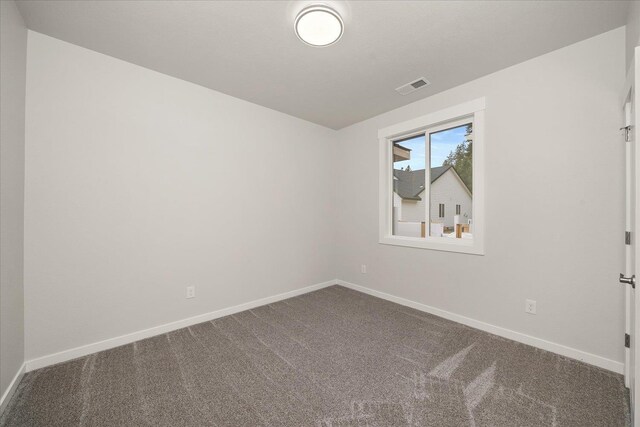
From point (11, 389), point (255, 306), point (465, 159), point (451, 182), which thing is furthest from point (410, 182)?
point (11, 389)

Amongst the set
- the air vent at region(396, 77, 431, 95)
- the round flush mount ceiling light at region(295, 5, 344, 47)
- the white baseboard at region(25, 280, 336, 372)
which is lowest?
the white baseboard at region(25, 280, 336, 372)

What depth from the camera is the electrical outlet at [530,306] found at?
2320 mm

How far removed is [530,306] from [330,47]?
2.87 m

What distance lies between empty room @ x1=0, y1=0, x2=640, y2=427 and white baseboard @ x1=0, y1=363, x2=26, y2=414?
21mm

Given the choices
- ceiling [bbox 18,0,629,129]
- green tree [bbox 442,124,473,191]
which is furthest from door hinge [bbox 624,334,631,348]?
ceiling [bbox 18,0,629,129]

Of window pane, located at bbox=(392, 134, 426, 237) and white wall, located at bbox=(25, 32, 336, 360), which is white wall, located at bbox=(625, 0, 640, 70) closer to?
window pane, located at bbox=(392, 134, 426, 237)

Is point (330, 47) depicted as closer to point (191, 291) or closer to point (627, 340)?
point (191, 291)

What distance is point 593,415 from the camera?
153 cm

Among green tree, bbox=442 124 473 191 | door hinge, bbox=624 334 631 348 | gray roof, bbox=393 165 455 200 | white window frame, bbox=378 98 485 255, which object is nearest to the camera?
door hinge, bbox=624 334 631 348

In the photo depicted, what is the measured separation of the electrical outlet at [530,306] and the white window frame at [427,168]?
0.54m

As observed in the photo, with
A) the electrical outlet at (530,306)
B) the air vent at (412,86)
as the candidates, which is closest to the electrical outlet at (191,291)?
the air vent at (412,86)

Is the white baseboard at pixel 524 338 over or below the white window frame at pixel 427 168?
below

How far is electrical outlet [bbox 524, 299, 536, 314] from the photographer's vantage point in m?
2.32

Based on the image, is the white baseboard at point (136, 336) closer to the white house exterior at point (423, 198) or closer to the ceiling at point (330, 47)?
the white house exterior at point (423, 198)
